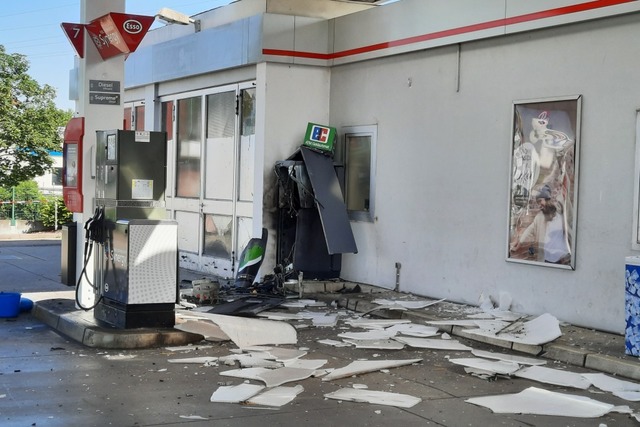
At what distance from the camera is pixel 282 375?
7.70 m

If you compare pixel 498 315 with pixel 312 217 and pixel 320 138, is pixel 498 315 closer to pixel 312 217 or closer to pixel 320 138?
pixel 312 217

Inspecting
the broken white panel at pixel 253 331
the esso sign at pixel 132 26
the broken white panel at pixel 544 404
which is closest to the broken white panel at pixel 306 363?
the broken white panel at pixel 253 331

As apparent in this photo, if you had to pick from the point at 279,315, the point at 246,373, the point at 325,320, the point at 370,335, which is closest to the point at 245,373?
the point at 246,373

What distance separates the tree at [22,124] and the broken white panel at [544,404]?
22.7m

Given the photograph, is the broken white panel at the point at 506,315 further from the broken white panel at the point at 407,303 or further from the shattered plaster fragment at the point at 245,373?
the shattered plaster fragment at the point at 245,373

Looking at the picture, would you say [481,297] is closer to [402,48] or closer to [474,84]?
[474,84]

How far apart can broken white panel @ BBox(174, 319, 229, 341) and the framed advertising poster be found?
3864 millimetres

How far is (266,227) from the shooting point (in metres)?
13.7

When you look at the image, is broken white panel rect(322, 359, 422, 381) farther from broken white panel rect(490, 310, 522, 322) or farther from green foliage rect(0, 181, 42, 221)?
green foliage rect(0, 181, 42, 221)

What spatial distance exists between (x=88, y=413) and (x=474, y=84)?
709cm

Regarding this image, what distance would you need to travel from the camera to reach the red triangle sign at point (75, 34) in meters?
10.6

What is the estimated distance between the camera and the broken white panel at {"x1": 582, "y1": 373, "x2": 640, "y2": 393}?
7512 millimetres

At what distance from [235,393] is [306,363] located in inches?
53.1

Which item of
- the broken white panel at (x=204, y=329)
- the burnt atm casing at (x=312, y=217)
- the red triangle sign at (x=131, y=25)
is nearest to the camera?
the broken white panel at (x=204, y=329)
